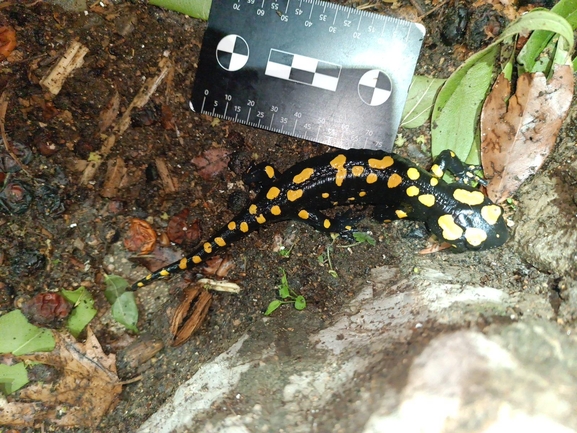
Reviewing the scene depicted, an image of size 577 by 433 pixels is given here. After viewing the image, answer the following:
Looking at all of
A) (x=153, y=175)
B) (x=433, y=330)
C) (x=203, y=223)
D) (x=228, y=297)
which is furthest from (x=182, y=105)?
(x=433, y=330)

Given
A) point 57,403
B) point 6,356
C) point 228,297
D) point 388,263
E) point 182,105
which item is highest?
point 182,105

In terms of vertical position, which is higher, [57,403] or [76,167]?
[76,167]

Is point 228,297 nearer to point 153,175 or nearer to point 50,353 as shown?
point 153,175

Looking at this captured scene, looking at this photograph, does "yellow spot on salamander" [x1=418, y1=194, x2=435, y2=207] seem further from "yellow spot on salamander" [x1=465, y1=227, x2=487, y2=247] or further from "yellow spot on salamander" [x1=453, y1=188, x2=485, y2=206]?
"yellow spot on salamander" [x1=465, y1=227, x2=487, y2=247]

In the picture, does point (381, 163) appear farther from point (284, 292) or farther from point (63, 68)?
point (63, 68)

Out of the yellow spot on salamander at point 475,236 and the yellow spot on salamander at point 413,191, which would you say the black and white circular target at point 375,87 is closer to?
the yellow spot on salamander at point 413,191

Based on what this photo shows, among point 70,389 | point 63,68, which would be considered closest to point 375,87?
point 63,68

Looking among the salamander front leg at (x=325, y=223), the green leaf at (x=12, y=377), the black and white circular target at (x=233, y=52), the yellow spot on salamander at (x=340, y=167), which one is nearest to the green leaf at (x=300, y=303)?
the salamander front leg at (x=325, y=223)
